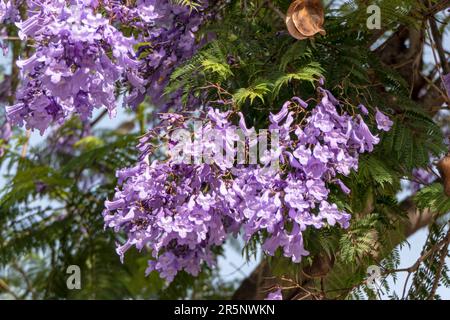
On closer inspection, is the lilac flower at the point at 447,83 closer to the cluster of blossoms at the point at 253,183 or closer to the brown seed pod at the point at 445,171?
the brown seed pod at the point at 445,171

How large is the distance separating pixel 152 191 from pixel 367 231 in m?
0.90

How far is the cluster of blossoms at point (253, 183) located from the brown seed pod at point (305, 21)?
27cm

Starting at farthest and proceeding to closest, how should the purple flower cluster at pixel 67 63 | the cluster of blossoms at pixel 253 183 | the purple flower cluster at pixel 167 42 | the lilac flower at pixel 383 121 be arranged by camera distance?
the purple flower cluster at pixel 167 42, the lilac flower at pixel 383 121, the cluster of blossoms at pixel 253 183, the purple flower cluster at pixel 67 63

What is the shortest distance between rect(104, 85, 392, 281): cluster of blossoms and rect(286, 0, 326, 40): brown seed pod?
266 millimetres

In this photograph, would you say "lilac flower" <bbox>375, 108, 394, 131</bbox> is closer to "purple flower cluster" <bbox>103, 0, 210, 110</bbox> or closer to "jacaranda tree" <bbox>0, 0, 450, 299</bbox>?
"jacaranda tree" <bbox>0, 0, 450, 299</bbox>

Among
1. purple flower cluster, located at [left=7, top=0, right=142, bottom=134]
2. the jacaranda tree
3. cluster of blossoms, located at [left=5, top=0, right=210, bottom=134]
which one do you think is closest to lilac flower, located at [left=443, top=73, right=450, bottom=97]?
the jacaranda tree

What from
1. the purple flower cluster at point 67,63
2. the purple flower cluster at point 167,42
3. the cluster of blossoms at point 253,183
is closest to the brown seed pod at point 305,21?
the cluster of blossoms at point 253,183

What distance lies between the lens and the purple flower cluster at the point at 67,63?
120 inches

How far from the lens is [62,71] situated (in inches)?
121

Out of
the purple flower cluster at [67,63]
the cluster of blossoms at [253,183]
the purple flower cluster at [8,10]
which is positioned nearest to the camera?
the purple flower cluster at [67,63]

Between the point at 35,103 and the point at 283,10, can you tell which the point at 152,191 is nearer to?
the point at 35,103

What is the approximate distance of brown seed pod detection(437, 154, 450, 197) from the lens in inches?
140

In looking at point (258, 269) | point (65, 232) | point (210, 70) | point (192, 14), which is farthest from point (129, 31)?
point (258, 269)

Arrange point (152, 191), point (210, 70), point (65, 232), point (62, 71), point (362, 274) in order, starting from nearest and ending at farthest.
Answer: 1. point (62, 71)
2. point (152, 191)
3. point (210, 70)
4. point (362, 274)
5. point (65, 232)
